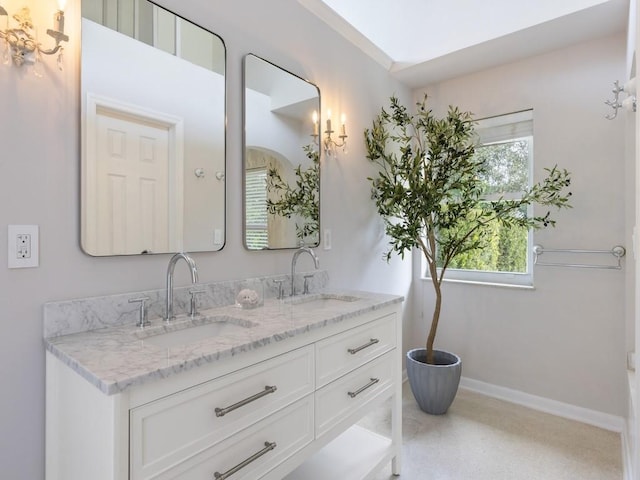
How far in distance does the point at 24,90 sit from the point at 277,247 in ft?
3.99

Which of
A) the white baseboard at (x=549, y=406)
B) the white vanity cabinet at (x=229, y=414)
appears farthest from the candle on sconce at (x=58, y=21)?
the white baseboard at (x=549, y=406)

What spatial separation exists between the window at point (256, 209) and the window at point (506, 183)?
1817mm

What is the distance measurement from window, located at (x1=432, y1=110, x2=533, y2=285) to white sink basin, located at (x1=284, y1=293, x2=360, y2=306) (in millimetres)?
1491

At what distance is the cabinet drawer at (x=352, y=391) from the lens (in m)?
1.48

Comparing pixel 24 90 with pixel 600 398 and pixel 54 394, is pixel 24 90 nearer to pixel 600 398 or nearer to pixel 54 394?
pixel 54 394

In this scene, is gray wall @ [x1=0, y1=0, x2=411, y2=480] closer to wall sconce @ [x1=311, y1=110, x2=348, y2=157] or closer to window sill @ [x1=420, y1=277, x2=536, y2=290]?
wall sconce @ [x1=311, y1=110, x2=348, y2=157]

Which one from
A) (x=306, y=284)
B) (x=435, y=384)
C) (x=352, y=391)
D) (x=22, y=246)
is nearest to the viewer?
(x=22, y=246)

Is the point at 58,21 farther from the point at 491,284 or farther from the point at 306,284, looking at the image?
the point at 491,284

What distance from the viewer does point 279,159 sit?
2.03 metres

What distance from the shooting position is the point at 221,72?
172cm

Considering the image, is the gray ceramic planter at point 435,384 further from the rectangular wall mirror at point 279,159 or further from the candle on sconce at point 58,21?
the candle on sconce at point 58,21

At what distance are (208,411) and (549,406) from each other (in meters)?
2.55

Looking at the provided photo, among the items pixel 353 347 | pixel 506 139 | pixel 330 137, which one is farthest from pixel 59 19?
pixel 506 139

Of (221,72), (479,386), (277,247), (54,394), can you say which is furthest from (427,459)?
(221,72)
